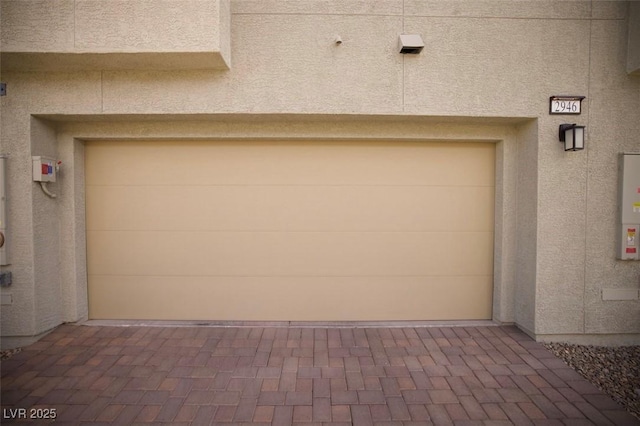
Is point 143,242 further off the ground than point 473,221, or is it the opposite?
point 473,221

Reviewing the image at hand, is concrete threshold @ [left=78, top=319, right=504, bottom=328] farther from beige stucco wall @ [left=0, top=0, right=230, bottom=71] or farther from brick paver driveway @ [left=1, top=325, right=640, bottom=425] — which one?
beige stucco wall @ [left=0, top=0, right=230, bottom=71]

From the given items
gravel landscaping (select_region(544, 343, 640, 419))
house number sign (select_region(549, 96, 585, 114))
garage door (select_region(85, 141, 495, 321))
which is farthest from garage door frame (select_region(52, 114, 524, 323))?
gravel landscaping (select_region(544, 343, 640, 419))

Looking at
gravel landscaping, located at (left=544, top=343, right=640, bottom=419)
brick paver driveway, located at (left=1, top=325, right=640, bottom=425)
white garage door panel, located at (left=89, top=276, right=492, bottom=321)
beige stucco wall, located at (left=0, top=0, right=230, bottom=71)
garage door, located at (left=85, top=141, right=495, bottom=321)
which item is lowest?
gravel landscaping, located at (left=544, top=343, right=640, bottom=419)

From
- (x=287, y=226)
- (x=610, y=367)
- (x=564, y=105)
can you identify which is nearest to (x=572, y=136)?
(x=564, y=105)

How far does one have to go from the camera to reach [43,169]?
3.60m

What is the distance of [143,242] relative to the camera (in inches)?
162

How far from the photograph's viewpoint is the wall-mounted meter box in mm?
3576

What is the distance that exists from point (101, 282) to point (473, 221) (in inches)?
191

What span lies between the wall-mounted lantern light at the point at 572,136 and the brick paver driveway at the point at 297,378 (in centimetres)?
222

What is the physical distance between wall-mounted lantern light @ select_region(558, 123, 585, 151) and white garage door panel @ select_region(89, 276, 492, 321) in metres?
1.83

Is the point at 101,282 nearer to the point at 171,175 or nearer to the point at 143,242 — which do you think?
the point at 143,242

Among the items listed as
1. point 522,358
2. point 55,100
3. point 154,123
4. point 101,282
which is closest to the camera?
point 522,358

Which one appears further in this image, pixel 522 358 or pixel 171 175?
pixel 171 175

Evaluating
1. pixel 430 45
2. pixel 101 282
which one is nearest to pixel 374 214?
pixel 430 45
